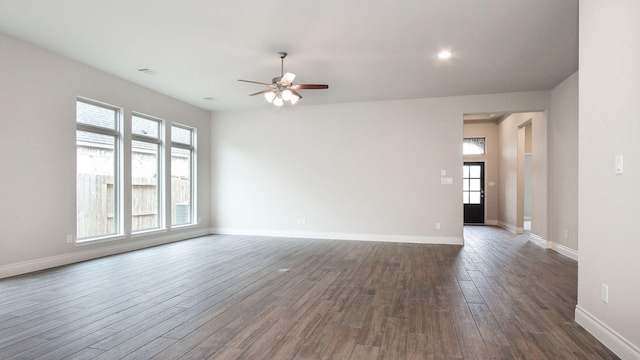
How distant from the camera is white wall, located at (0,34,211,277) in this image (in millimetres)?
4301

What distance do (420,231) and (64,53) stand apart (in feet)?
21.7

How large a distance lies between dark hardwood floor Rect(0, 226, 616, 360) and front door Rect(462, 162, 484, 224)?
16.7 feet

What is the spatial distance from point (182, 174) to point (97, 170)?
83.6 inches

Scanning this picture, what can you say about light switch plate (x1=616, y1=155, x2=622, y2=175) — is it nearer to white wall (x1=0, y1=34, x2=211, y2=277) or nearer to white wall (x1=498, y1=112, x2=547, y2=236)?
white wall (x1=498, y1=112, x2=547, y2=236)

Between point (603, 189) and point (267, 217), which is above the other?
point (603, 189)

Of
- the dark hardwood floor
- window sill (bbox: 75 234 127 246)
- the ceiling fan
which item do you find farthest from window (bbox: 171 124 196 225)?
the ceiling fan

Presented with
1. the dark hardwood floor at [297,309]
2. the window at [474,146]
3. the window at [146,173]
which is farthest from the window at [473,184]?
the window at [146,173]

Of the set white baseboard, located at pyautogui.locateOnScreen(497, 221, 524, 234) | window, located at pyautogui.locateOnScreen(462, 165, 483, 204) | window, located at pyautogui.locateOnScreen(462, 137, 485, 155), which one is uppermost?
window, located at pyautogui.locateOnScreen(462, 137, 485, 155)

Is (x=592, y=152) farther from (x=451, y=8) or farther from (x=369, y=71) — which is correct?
(x=369, y=71)

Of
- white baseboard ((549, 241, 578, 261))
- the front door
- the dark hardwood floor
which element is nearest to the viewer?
the dark hardwood floor

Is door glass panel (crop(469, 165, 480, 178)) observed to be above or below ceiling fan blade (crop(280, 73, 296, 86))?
below

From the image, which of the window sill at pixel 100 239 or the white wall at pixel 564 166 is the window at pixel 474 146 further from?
the window sill at pixel 100 239

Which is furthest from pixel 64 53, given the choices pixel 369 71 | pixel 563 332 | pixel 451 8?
pixel 563 332

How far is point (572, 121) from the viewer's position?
5562 mm
